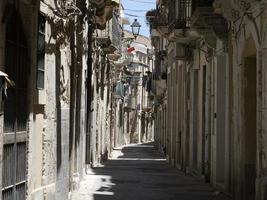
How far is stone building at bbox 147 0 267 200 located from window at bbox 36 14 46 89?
3480 millimetres

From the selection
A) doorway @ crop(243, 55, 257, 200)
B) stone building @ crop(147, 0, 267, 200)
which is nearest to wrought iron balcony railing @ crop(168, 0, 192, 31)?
stone building @ crop(147, 0, 267, 200)

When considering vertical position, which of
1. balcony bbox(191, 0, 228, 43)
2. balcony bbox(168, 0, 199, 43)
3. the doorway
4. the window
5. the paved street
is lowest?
the paved street

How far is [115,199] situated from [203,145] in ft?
18.5

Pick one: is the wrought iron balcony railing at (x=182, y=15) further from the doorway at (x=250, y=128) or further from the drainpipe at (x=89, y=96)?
the doorway at (x=250, y=128)

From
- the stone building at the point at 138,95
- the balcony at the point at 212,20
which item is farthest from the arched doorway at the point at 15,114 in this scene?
the stone building at the point at 138,95

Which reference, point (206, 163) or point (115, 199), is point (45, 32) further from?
point (206, 163)

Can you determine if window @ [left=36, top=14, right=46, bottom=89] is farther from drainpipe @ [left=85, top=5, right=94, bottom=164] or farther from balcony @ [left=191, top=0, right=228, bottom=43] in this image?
drainpipe @ [left=85, top=5, right=94, bottom=164]

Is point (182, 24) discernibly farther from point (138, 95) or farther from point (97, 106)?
point (138, 95)

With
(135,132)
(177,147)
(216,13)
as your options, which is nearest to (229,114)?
(216,13)

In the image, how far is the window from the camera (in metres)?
9.59

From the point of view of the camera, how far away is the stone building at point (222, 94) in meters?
11.1

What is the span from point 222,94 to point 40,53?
671 cm

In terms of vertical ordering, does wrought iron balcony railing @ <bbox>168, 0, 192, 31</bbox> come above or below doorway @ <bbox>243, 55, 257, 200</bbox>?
above

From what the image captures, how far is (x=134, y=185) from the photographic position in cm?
1558
